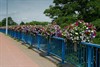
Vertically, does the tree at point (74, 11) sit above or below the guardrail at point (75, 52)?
above

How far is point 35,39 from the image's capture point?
18.1 meters

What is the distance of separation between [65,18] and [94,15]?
227cm

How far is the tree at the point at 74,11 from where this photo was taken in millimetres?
20828

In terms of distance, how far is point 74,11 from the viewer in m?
21.8

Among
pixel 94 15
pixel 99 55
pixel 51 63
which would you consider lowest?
pixel 51 63

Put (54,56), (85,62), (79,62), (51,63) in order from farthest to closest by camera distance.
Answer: (54,56), (51,63), (79,62), (85,62)

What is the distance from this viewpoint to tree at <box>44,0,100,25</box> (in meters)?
20.8

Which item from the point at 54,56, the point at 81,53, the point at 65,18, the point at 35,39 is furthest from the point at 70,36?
the point at 65,18

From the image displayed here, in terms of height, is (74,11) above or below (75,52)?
above

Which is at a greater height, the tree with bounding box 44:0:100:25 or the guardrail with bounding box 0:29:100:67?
the tree with bounding box 44:0:100:25

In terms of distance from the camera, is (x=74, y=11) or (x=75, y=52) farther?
(x=74, y=11)

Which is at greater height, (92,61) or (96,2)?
(96,2)

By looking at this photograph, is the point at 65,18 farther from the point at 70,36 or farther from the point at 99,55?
the point at 99,55

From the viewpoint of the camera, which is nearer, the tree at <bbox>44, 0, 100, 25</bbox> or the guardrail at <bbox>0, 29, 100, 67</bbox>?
the guardrail at <bbox>0, 29, 100, 67</bbox>
